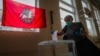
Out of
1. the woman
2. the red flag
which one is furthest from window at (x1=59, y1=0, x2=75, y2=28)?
the woman

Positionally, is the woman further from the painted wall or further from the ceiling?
the ceiling

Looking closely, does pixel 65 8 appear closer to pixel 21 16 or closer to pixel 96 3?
pixel 21 16

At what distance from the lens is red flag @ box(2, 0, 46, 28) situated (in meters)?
2.73

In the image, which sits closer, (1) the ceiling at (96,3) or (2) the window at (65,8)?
(2) the window at (65,8)

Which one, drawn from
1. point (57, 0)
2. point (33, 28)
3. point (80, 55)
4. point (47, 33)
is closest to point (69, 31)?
point (80, 55)

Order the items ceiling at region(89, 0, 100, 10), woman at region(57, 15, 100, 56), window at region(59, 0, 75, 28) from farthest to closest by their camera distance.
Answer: ceiling at region(89, 0, 100, 10) → window at region(59, 0, 75, 28) → woman at region(57, 15, 100, 56)

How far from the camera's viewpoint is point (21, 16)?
304 centimetres

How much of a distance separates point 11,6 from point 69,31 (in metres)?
1.14

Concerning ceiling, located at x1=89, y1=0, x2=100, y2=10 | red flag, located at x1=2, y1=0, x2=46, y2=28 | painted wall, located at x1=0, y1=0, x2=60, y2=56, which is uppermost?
ceiling, located at x1=89, y1=0, x2=100, y2=10

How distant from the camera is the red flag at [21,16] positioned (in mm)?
2729

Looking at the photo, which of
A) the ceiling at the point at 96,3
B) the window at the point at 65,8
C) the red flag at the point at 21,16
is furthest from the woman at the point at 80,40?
the ceiling at the point at 96,3

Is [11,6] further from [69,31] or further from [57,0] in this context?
[57,0]

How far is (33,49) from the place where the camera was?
3.30 metres

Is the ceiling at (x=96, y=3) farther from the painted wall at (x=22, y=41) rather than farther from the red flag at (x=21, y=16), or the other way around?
the red flag at (x=21, y=16)
